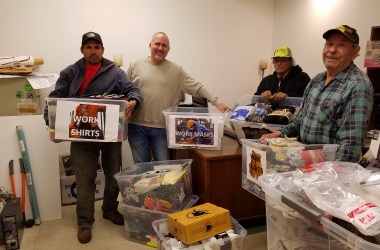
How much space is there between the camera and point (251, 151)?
1489mm

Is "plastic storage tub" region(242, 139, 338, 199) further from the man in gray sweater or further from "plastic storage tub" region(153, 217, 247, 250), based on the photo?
the man in gray sweater

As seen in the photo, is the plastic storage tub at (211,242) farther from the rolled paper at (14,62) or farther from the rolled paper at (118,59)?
the rolled paper at (118,59)

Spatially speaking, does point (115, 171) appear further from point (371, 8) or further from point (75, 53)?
point (371, 8)

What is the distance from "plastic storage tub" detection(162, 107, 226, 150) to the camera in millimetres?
2162

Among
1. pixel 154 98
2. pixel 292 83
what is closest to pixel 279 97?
pixel 292 83

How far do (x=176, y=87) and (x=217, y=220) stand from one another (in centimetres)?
122

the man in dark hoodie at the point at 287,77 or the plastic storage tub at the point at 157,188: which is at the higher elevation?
the man in dark hoodie at the point at 287,77

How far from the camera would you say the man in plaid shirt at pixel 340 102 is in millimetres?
1445

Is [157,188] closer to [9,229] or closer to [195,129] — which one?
[195,129]

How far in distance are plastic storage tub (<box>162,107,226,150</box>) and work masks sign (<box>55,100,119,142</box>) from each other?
→ 43 centimetres

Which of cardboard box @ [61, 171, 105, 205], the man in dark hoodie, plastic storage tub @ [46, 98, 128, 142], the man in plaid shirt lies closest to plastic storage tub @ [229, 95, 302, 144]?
the man in dark hoodie

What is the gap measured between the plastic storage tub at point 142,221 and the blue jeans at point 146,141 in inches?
18.7

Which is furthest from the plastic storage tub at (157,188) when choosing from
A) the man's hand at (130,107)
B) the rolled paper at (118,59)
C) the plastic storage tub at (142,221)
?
the rolled paper at (118,59)

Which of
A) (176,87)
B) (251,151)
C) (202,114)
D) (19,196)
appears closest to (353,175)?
(251,151)
